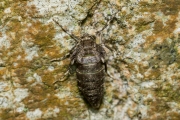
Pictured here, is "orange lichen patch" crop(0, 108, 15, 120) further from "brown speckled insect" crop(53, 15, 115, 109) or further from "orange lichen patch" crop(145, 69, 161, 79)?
"orange lichen patch" crop(145, 69, 161, 79)

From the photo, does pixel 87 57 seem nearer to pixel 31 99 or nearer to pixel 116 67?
pixel 116 67

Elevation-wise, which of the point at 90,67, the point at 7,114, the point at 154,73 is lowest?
the point at 7,114

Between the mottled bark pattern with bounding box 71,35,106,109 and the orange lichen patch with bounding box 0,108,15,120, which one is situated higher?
the mottled bark pattern with bounding box 71,35,106,109

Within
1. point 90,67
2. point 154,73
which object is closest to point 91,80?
point 90,67

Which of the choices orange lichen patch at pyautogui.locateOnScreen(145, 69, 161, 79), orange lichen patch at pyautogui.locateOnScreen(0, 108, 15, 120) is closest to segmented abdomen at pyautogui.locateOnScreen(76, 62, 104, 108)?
orange lichen patch at pyautogui.locateOnScreen(145, 69, 161, 79)

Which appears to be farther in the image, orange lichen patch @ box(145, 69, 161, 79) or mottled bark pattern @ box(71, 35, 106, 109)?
orange lichen patch @ box(145, 69, 161, 79)

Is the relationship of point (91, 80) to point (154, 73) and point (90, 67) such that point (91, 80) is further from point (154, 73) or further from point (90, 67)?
point (154, 73)

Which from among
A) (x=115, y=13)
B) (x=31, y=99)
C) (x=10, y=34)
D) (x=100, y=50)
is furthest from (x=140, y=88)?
Answer: (x=10, y=34)

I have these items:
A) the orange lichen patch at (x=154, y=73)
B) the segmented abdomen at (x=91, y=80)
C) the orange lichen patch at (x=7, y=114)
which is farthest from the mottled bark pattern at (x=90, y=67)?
the orange lichen patch at (x=7, y=114)

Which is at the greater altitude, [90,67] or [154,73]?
[90,67]
